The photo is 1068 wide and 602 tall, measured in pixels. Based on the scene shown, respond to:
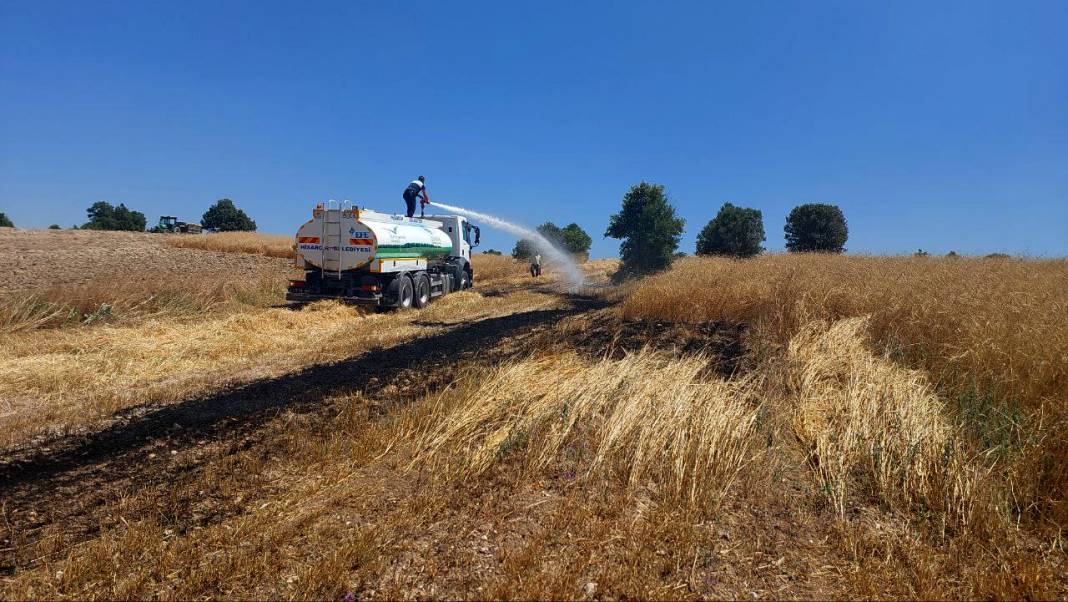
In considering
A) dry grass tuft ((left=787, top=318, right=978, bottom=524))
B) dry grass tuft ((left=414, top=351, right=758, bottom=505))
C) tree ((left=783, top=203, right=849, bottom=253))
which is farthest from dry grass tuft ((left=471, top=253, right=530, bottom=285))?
tree ((left=783, top=203, right=849, bottom=253))

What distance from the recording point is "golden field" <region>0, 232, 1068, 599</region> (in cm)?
277

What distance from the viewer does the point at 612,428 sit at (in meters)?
4.37

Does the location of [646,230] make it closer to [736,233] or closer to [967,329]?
[736,233]

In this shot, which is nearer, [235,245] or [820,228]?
[235,245]

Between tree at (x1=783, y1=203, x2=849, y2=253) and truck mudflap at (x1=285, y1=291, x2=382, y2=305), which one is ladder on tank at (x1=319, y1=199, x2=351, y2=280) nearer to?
truck mudflap at (x1=285, y1=291, x2=382, y2=305)

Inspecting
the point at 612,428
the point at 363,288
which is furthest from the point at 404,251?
the point at 612,428

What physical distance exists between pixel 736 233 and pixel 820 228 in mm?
19992

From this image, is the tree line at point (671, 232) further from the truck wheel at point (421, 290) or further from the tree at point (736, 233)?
the truck wheel at point (421, 290)

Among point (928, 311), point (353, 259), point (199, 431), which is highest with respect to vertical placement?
point (353, 259)

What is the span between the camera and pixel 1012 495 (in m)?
3.61

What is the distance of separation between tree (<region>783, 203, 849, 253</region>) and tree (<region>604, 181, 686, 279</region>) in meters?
29.4

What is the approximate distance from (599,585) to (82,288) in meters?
13.0

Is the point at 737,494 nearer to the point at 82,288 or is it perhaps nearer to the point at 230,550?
the point at 230,550

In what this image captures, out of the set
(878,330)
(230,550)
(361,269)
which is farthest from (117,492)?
(361,269)
